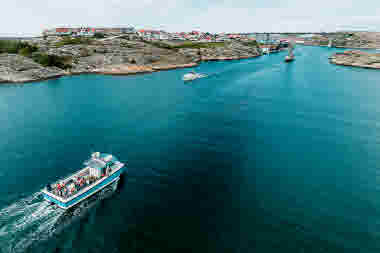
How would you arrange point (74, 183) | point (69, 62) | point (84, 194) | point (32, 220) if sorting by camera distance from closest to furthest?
1. point (32, 220)
2. point (84, 194)
3. point (74, 183)
4. point (69, 62)

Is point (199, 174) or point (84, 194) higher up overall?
point (199, 174)

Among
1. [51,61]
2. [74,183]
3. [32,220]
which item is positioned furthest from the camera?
[51,61]

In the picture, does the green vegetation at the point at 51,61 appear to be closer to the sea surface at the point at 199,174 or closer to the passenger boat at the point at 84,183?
the sea surface at the point at 199,174

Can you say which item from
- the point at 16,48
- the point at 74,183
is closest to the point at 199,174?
the point at 74,183

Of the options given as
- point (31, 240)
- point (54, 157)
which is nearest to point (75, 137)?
point (54, 157)

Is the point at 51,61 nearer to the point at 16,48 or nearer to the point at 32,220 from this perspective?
the point at 16,48

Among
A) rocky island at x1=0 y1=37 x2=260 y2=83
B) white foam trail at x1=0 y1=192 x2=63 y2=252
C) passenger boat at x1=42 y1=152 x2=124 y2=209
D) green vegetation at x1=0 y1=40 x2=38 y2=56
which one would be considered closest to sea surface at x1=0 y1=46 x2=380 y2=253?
white foam trail at x1=0 y1=192 x2=63 y2=252

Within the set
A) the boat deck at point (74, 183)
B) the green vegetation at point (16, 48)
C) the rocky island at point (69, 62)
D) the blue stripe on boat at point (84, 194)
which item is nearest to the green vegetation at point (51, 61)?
the rocky island at point (69, 62)
